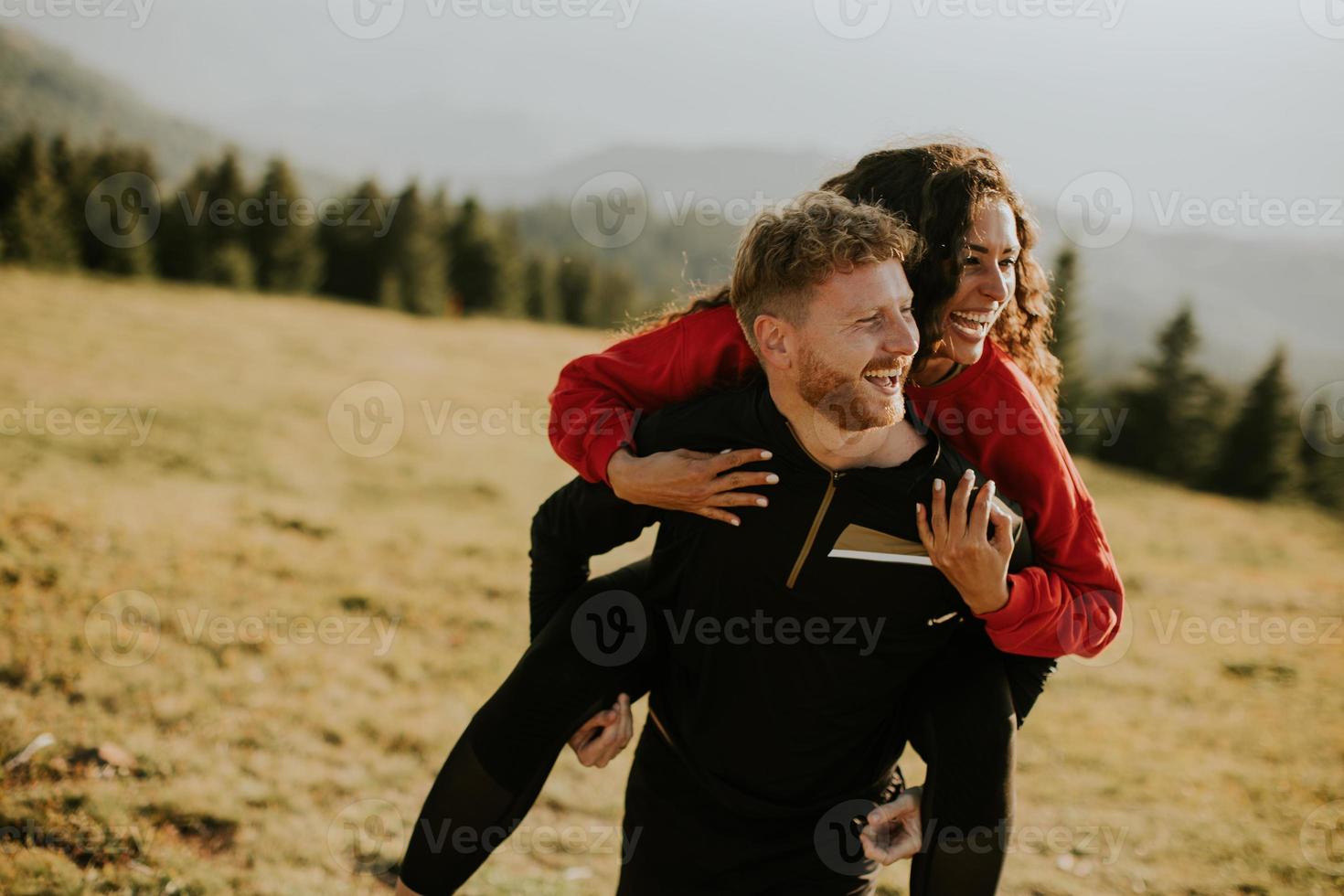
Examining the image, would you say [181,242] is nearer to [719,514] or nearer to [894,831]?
[719,514]

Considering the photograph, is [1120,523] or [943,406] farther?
[1120,523]

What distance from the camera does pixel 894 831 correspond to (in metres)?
2.33

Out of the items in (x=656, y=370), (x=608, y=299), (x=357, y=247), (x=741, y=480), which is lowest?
(x=741, y=480)

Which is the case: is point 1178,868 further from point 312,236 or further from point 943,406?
point 312,236

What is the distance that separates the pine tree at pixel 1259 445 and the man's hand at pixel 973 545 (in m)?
37.7

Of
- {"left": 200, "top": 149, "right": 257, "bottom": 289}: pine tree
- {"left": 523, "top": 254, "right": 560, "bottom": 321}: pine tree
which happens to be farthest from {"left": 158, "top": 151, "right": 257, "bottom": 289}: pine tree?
{"left": 523, "top": 254, "right": 560, "bottom": 321}: pine tree

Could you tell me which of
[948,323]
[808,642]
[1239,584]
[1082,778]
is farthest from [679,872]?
[1239,584]

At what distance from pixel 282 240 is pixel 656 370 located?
122ft

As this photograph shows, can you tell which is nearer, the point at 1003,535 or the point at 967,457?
the point at 1003,535

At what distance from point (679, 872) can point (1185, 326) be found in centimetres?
3735

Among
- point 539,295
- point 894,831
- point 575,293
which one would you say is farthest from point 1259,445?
point 894,831

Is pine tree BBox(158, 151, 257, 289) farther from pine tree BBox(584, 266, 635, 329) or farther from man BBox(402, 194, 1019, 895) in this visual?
man BBox(402, 194, 1019, 895)

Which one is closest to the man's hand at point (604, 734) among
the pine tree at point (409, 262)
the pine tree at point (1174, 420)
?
the pine tree at point (1174, 420)

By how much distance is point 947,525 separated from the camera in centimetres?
214
